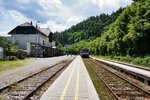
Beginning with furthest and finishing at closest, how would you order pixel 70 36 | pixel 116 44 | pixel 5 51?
pixel 70 36 < pixel 116 44 < pixel 5 51

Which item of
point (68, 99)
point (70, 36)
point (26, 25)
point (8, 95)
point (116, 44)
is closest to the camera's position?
point (68, 99)

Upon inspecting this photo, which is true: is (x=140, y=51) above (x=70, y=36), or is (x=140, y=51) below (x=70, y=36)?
below

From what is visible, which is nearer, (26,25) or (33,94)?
(33,94)

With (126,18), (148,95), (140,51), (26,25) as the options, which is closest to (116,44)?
(126,18)

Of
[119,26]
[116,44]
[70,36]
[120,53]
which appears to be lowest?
[120,53]

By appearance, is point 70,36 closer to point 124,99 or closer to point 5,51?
point 5,51

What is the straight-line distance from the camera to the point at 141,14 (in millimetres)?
18891

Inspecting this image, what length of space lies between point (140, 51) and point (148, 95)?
635 inches

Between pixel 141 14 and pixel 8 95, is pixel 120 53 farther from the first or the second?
pixel 8 95

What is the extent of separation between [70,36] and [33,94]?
18214 cm

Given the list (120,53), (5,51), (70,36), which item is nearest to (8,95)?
(5,51)

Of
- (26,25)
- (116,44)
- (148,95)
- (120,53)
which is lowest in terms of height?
(148,95)

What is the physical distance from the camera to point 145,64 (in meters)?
15.2

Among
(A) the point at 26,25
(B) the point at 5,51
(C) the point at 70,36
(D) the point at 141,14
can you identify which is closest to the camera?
(D) the point at 141,14
